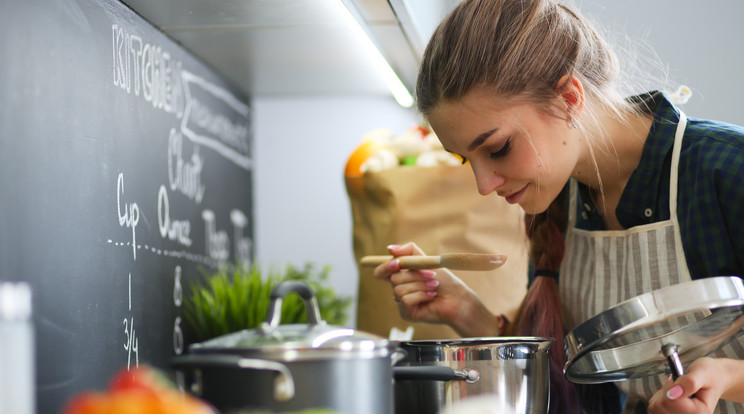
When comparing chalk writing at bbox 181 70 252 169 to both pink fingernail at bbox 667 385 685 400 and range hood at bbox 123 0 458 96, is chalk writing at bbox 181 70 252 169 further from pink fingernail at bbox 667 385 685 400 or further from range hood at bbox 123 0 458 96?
pink fingernail at bbox 667 385 685 400

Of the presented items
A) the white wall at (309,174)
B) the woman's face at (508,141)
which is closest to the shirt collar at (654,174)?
the woman's face at (508,141)

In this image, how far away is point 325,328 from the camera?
0.72 meters

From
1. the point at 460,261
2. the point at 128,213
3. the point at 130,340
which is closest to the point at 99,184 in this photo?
the point at 128,213

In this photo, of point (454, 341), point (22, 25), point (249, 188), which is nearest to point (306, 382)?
point (454, 341)

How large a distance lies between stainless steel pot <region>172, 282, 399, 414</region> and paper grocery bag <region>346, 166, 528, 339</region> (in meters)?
0.88

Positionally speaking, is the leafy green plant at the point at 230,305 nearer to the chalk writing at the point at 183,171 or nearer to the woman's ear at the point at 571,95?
the chalk writing at the point at 183,171

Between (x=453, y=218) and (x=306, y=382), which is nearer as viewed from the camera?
(x=306, y=382)

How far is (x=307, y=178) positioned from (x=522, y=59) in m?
1.11

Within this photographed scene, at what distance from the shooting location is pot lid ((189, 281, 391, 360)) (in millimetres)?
643

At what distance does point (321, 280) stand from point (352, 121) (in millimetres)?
441

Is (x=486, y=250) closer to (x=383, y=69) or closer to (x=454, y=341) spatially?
(x=383, y=69)

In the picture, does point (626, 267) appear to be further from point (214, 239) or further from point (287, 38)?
point (214, 239)

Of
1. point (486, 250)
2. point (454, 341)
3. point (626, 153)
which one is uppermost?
point (626, 153)

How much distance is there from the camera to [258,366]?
1.99 feet
